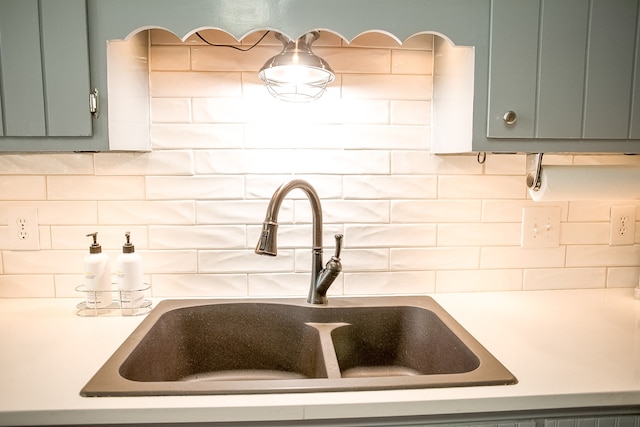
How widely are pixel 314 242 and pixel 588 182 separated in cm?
78

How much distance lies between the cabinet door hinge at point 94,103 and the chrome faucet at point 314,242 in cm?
45

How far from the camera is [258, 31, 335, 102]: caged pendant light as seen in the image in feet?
3.64

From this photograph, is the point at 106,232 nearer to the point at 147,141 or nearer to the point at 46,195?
the point at 46,195

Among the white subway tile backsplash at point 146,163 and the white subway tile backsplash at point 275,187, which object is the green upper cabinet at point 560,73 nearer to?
the white subway tile backsplash at point 275,187

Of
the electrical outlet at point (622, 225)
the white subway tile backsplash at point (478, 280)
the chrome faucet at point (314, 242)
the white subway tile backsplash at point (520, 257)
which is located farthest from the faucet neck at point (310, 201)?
the electrical outlet at point (622, 225)

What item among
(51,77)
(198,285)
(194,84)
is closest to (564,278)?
(198,285)

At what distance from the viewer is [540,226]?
56.2 inches

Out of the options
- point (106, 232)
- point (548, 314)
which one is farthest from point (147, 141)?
point (548, 314)

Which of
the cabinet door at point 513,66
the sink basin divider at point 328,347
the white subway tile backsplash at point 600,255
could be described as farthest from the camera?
the white subway tile backsplash at point 600,255

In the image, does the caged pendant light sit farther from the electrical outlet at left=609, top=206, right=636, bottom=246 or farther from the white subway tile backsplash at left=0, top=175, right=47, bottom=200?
the electrical outlet at left=609, top=206, right=636, bottom=246

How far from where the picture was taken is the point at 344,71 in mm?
1334

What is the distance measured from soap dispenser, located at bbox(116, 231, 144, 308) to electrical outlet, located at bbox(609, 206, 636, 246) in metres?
1.46

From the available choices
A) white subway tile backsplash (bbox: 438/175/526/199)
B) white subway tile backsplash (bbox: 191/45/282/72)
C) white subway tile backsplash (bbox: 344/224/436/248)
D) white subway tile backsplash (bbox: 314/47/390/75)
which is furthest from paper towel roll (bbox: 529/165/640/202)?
white subway tile backsplash (bbox: 191/45/282/72)

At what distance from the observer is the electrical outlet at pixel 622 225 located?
56.8 inches
